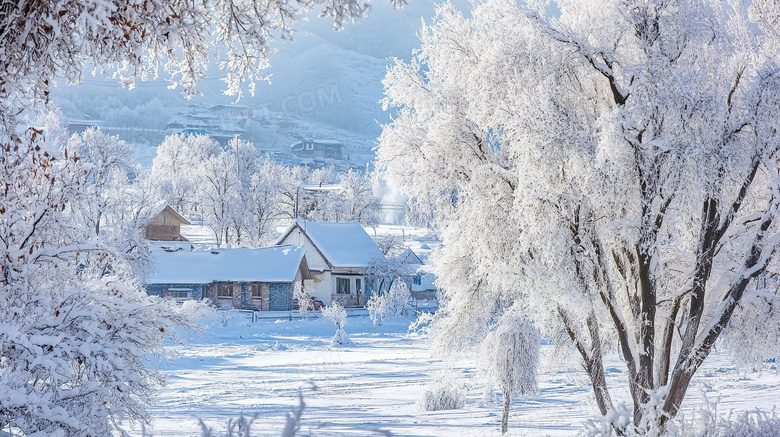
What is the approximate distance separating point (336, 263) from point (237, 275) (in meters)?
8.07

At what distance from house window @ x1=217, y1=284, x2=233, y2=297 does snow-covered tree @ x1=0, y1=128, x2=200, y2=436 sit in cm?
4193

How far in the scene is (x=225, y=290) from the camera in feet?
160

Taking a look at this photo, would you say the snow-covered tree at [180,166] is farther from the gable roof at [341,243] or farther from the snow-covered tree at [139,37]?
the snow-covered tree at [139,37]

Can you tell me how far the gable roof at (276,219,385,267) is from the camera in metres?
52.4

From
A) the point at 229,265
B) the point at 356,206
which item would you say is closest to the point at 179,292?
the point at 229,265

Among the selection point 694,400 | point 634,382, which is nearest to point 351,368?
point 694,400

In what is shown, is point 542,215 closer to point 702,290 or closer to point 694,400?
point 702,290

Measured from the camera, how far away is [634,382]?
35.4 ft

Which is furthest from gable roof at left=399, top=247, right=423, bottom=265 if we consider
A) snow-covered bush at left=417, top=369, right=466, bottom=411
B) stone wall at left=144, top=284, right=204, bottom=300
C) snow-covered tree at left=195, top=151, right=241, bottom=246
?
snow-covered bush at left=417, top=369, right=466, bottom=411

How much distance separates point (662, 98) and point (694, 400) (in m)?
9.82

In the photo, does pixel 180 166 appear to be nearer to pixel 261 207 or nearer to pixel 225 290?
pixel 261 207

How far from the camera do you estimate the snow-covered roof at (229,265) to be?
46406mm

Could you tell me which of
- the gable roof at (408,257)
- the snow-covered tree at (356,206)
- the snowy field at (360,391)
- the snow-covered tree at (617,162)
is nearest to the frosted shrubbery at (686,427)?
the snowy field at (360,391)

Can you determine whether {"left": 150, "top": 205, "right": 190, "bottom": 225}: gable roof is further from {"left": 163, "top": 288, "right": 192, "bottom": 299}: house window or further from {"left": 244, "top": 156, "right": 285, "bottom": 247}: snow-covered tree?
{"left": 163, "top": 288, "right": 192, "bottom": 299}: house window
